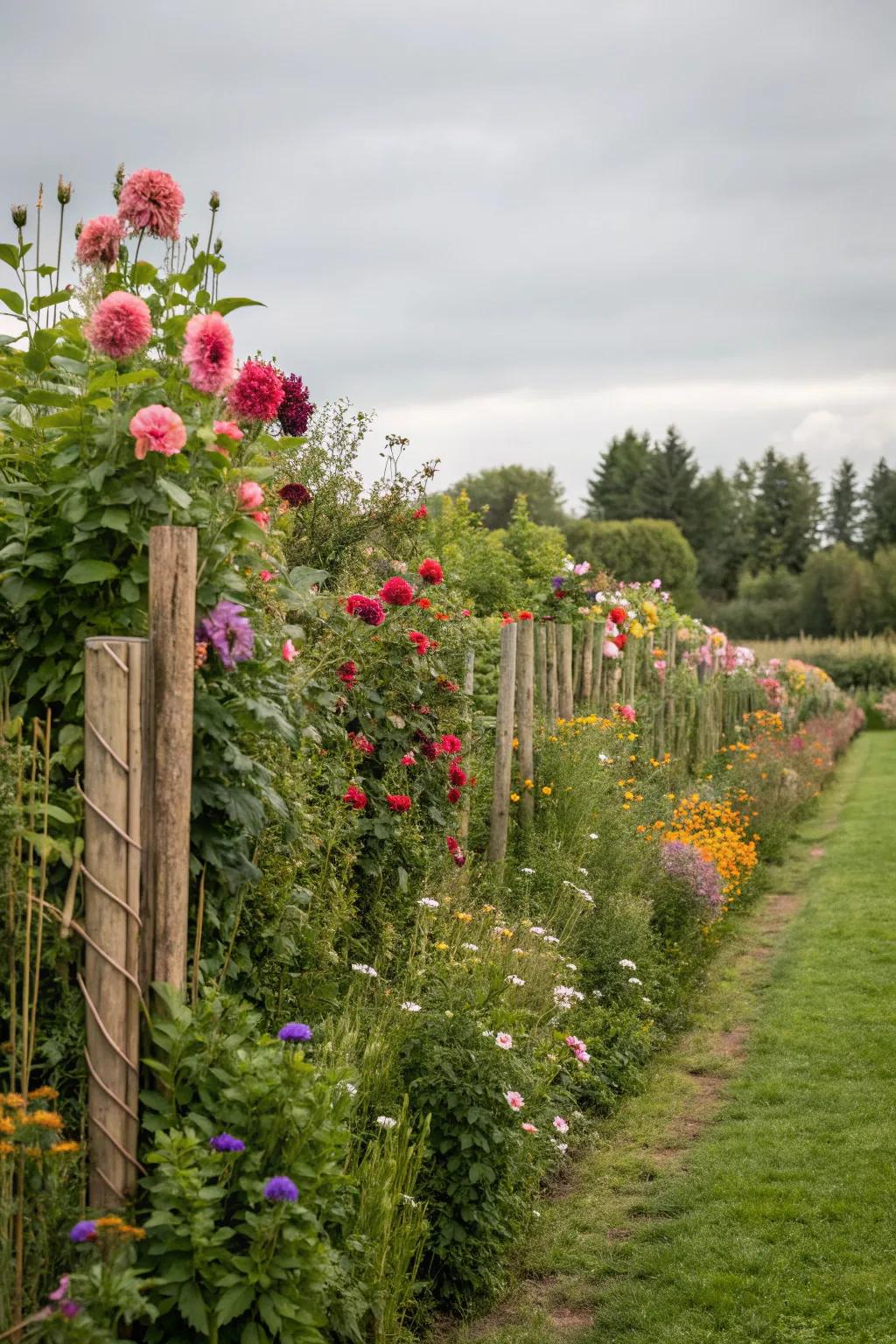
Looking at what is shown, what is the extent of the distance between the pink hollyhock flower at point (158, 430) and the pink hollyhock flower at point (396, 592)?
2.24 meters

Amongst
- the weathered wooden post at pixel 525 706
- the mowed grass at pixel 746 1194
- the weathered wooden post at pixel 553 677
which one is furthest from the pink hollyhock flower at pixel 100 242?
the weathered wooden post at pixel 553 677

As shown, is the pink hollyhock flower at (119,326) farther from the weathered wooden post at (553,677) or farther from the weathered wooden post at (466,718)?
the weathered wooden post at (553,677)

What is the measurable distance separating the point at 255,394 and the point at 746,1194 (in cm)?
334

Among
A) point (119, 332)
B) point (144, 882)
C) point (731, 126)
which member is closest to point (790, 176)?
point (731, 126)

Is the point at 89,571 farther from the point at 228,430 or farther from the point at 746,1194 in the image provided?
the point at 746,1194

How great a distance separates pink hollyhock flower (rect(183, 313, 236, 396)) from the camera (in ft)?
9.02

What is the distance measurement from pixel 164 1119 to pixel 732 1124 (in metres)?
3.11

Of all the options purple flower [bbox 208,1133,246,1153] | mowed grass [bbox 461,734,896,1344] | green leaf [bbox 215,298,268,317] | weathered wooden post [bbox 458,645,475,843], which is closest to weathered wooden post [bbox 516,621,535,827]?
weathered wooden post [bbox 458,645,475,843]

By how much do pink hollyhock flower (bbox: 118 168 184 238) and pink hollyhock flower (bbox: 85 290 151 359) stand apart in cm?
41

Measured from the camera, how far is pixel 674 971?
6.57 metres

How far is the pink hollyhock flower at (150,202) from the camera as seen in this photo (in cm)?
304

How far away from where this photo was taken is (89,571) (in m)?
2.74

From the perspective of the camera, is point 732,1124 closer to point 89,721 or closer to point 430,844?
point 430,844

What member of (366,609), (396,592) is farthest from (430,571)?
(366,609)
